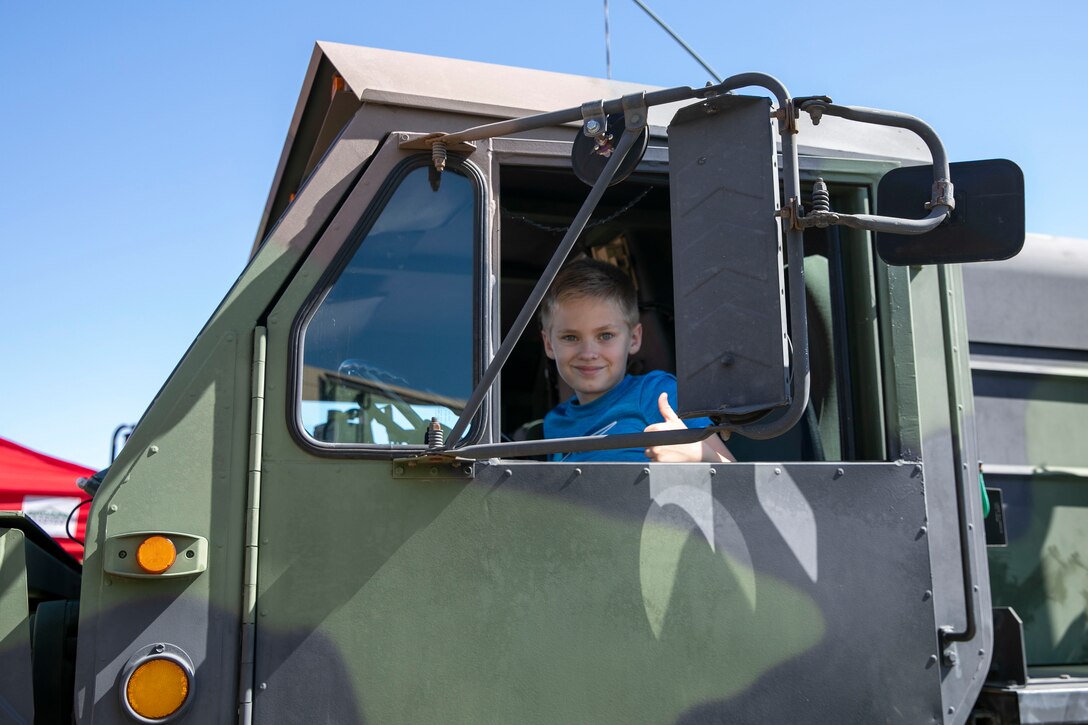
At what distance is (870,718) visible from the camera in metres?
2.27

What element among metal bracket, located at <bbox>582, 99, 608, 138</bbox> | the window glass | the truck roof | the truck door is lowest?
the truck door

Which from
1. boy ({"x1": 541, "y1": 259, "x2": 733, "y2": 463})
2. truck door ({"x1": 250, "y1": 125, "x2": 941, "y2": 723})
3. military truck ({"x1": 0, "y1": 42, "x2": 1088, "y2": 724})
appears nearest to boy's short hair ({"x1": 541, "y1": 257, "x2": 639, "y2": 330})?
boy ({"x1": 541, "y1": 259, "x2": 733, "y2": 463})

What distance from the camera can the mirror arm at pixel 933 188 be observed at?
195 cm

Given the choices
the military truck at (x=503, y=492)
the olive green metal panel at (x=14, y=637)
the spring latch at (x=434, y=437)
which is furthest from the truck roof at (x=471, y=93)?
the olive green metal panel at (x=14, y=637)

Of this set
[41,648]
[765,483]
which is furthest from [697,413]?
[41,648]

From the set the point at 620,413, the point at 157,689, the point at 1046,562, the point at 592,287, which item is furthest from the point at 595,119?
the point at 1046,562

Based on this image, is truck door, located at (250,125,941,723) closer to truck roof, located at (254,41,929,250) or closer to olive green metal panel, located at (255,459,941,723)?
olive green metal panel, located at (255,459,941,723)

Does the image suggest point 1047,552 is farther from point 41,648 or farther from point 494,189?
point 41,648

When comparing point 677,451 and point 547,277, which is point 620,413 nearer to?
point 677,451

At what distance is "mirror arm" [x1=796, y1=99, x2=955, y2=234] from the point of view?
1946 millimetres

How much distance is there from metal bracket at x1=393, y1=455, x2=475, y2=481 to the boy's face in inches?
28.3

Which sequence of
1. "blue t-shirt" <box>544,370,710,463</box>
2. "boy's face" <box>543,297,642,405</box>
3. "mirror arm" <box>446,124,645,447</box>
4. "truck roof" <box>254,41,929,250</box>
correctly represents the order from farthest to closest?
"boy's face" <box>543,297,642,405</box> < "blue t-shirt" <box>544,370,710,463</box> < "truck roof" <box>254,41,929,250</box> < "mirror arm" <box>446,124,645,447</box>

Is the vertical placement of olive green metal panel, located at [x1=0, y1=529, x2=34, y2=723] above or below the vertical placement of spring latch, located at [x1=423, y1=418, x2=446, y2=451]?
below

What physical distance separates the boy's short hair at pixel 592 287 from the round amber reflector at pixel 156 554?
1.30 m
